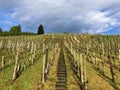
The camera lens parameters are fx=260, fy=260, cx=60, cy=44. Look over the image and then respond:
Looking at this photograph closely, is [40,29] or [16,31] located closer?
[40,29]

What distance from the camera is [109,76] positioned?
41.9m

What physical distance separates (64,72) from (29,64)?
10.3m

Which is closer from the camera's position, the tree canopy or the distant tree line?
the distant tree line

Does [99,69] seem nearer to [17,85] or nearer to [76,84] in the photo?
[76,84]

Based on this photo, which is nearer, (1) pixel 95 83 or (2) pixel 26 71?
(1) pixel 95 83

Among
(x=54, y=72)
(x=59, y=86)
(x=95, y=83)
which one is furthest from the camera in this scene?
(x=54, y=72)

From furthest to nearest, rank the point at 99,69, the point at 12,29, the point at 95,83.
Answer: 1. the point at 12,29
2. the point at 99,69
3. the point at 95,83

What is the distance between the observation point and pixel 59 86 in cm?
3294

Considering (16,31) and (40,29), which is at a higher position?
(40,29)

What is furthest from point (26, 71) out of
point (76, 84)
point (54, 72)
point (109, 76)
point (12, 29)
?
point (12, 29)

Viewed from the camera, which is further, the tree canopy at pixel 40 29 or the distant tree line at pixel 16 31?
the tree canopy at pixel 40 29

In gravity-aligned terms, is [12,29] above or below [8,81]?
above

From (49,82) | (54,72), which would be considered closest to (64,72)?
(54,72)

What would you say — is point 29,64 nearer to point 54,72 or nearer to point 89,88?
point 54,72
